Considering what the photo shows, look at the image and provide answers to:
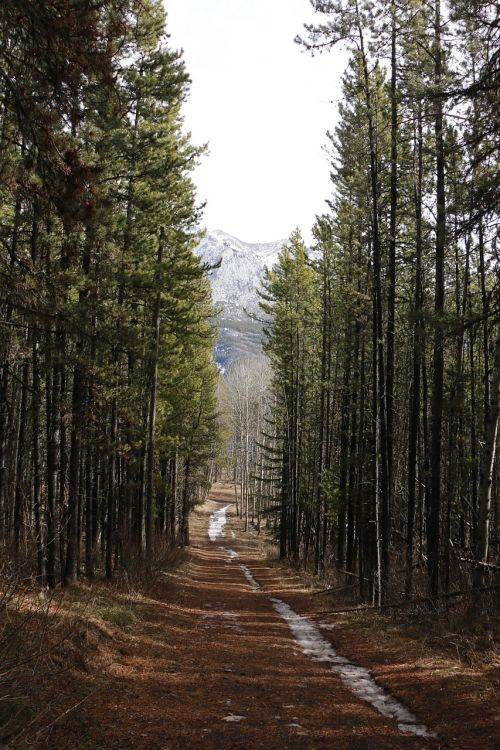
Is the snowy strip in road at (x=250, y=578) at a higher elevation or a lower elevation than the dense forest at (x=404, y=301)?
lower

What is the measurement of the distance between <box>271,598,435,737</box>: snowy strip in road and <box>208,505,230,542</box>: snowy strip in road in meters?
32.7

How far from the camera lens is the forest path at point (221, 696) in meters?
5.37

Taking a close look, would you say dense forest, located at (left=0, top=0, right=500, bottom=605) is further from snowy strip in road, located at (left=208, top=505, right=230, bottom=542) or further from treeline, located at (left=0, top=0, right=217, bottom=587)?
snowy strip in road, located at (left=208, top=505, right=230, bottom=542)

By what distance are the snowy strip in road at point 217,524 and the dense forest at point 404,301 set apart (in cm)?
1730

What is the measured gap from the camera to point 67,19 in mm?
5141

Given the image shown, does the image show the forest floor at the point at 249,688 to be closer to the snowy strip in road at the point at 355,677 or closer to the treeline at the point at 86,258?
the snowy strip in road at the point at 355,677

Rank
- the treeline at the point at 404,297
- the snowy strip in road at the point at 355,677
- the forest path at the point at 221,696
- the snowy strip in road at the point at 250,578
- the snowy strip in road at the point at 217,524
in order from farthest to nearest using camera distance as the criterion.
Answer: the snowy strip in road at the point at 217,524, the snowy strip in road at the point at 250,578, the treeline at the point at 404,297, the snowy strip in road at the point at 355,677, the forest path at the point at 221,696

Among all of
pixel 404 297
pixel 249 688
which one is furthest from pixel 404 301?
pixel 249 688

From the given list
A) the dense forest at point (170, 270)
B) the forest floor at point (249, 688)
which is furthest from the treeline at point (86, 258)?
the forest floor at point (249, 688)

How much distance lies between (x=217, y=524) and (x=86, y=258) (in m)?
48.3

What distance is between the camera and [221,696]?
6.84 metres

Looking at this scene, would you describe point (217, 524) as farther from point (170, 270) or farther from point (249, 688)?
point (249, 688)

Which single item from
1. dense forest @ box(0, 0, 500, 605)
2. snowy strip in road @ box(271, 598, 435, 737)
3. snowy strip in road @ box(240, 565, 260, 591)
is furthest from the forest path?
snowy strip in road @ box(240, 565, 260, 591)

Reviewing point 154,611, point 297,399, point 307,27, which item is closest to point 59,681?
point 154,611
